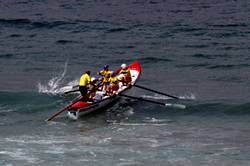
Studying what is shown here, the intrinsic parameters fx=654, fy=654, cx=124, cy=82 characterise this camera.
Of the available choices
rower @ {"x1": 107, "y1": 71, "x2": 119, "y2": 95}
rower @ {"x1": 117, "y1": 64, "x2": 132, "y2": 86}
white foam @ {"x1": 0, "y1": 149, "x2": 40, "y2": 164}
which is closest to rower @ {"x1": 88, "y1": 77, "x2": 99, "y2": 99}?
rower @ {"x1": 107, "y1": 71, "x2": 119, "y2": 95}

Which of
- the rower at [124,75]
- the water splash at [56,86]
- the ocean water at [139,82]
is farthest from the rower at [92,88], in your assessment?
the water splash at [56,86]

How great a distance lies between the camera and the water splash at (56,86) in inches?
1439

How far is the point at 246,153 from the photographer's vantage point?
26141 millimetres

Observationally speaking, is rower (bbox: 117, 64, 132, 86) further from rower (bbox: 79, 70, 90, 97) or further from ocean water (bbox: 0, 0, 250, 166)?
rower (bbox: 79, 70, 90, 97)

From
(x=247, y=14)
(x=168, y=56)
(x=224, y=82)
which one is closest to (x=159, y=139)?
(x=224, y=82)

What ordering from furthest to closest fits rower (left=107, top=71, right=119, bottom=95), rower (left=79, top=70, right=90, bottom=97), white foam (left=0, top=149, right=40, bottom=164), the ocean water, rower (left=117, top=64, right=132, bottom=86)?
rower (left=117, top=64, right=132, bottom=86)
rower (left=107, top=71, right=119, bottom=95)
rower (left=79, top=70, right=90, bottom=97)
the ocean water
white foam (left=0, top=149, right=40, bottom=164)

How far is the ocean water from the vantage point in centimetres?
2680

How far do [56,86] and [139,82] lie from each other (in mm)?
4834

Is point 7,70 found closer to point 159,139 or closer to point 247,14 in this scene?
point 159,139

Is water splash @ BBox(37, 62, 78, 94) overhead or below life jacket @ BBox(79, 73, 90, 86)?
below

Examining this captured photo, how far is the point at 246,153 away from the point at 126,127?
21.0ft

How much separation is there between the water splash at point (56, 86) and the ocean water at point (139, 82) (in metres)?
0.06

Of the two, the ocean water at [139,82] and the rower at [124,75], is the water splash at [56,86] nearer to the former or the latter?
the ocean water at [139,82]

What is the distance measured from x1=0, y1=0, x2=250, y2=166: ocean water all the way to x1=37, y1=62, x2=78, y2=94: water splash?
6 centimetres
